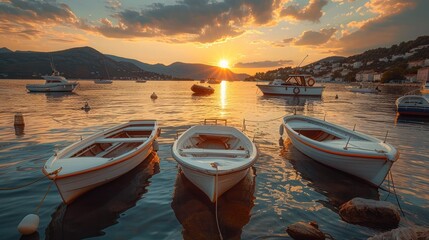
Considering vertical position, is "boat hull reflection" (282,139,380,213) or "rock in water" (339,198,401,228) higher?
"rock in water" (339,198,401,228)

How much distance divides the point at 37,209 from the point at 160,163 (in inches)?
215

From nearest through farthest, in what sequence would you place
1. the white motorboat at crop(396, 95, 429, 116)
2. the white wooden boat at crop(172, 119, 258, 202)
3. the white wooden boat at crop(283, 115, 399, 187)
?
the white wooden boat at crop(172, 119, 258, 202)
the white wooden boat at crop(283, 115, 399, 187)
the white motorboat at crop(396, 95, 429, 116)

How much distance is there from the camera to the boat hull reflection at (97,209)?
656cm

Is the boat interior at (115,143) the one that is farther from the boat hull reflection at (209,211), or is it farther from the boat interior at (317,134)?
Result: the boat interior at (317,134)

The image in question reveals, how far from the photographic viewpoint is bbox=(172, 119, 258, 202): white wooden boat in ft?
23.4

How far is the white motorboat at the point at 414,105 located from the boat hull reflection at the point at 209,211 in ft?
91.9

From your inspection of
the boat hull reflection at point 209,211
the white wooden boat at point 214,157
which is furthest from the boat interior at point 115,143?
the boat hull reflection at point 209,211

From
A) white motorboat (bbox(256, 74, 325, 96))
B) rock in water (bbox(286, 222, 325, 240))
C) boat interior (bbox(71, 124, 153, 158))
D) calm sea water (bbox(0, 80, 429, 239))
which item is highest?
white motorboat (bbox(256, 74, 325, 96))

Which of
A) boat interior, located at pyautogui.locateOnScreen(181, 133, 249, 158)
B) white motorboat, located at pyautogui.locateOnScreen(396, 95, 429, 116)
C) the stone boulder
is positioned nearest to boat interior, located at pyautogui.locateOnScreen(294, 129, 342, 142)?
boat interior, located at pyautogui.locateOnScreen(181, 133, 249, 158)

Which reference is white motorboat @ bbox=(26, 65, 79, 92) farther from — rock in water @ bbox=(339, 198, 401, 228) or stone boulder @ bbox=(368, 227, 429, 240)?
stone boulder @ bbox=(368, 227, 429, 240)

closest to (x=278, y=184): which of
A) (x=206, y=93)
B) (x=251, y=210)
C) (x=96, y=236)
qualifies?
(x=251, y=210)

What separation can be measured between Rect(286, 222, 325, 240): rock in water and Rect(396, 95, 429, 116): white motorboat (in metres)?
29.6

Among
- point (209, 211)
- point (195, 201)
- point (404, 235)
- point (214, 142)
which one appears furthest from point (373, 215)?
point (214, 142)

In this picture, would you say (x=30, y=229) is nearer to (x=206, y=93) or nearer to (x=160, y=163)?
(x=160, y=163)
